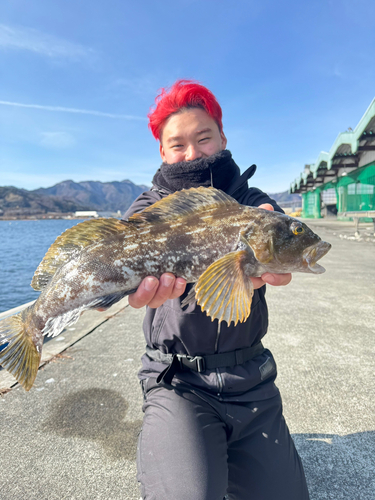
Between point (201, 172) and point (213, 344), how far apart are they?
67.8 inches

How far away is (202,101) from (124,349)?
401 centimetres

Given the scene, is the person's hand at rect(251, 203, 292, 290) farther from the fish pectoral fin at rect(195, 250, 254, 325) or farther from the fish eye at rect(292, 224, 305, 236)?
the fish eye at rect(292, 224, 305, 236)

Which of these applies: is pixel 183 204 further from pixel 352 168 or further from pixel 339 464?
pixel 352 168

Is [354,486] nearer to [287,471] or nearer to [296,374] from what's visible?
[287,471]

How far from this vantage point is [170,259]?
270 cm

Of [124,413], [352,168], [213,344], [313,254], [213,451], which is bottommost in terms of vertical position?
[124,413]

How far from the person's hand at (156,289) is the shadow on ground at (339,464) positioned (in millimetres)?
2108

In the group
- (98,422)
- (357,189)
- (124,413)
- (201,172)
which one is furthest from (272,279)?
(357,189)

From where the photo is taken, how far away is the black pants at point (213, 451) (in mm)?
2248

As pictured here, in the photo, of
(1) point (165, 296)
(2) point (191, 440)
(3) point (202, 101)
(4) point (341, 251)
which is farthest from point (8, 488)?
(4) point (341, 251)

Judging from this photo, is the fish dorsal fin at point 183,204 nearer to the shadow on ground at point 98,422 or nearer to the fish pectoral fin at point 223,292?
the fish pectoral fin at point 223,292

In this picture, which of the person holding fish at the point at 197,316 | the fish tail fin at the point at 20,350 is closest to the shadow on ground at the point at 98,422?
the person holding fish at the point at 197,316

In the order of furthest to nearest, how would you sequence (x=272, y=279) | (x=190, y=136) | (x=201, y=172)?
(x=190, y=136) < (x=201, y=172) < (x=272, y=279)

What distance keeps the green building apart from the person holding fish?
89.0 ft
